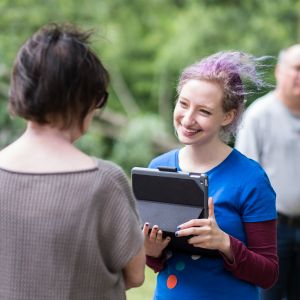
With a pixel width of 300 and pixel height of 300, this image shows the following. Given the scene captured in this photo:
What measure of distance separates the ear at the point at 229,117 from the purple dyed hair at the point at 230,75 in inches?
0.5

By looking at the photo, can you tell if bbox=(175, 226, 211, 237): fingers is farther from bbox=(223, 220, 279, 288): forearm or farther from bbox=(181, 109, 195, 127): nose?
bbox=(181, 109, 195, 127): nose

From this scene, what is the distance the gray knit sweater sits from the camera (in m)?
1.82

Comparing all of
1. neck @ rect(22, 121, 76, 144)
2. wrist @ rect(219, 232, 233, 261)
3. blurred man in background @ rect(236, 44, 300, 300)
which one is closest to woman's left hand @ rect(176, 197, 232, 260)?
wrist @ rect(219, 232, 233, 261)

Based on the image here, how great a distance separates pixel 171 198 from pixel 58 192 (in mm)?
626

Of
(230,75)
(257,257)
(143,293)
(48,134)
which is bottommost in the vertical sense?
(143,293)

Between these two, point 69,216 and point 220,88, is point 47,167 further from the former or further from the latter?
point 220,88

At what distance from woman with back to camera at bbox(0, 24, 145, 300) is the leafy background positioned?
27.3 feet

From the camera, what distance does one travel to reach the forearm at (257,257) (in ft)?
7.92

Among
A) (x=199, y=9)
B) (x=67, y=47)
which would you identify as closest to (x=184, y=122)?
(x=67, y=47)

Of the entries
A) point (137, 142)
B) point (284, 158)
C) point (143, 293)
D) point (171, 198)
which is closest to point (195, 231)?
point (171, 198)

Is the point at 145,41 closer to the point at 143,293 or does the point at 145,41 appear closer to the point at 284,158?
the point at 143,293

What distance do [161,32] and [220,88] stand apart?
12145 millimetres

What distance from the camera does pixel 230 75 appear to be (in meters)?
2.53

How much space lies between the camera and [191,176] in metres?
2.30
